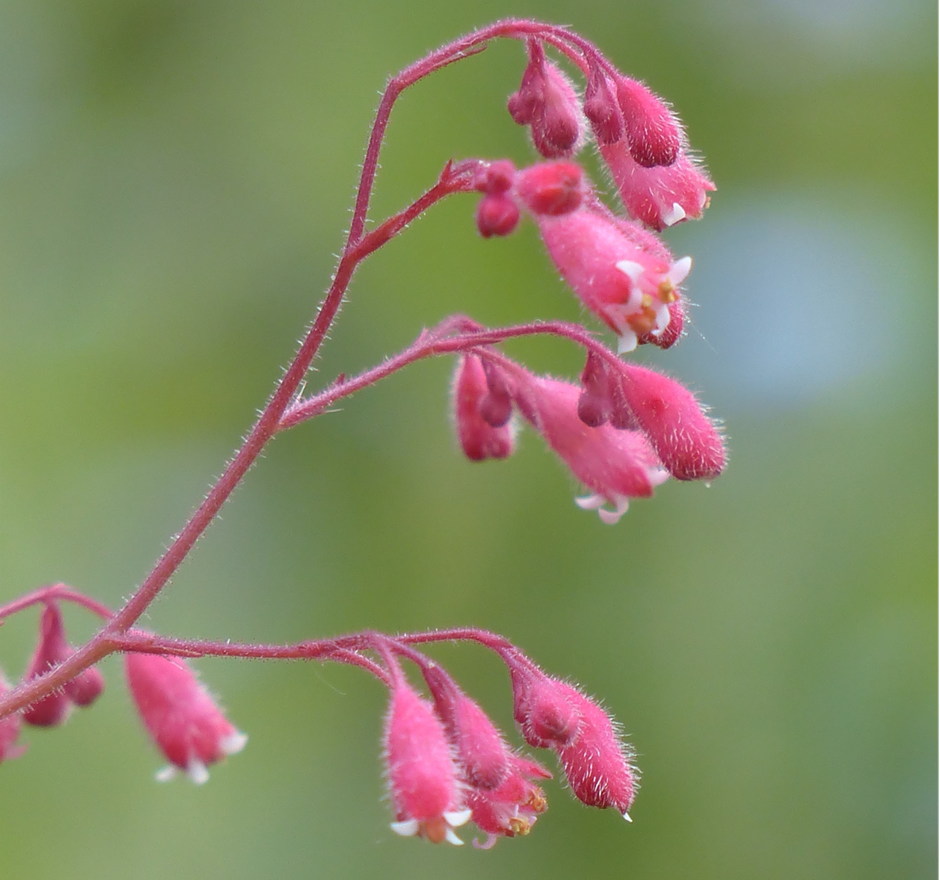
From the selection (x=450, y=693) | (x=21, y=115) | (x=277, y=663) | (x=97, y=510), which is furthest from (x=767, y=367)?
(x=450, y=693)

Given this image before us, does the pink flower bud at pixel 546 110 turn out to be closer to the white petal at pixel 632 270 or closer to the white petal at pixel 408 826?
the white petal at pixel 632 270

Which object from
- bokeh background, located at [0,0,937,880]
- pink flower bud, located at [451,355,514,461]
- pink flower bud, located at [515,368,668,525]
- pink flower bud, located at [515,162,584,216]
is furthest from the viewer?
bokeh background, located at [0,0,937,880]

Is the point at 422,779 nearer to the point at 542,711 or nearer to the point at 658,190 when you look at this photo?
the point at 542,711

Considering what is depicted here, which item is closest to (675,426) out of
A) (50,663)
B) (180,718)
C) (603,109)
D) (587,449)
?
(587,449)

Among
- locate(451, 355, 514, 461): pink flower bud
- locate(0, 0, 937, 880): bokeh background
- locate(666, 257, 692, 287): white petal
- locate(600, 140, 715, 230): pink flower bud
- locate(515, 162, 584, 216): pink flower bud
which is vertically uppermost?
locate(515, 162, 584, 216): pink flower bud

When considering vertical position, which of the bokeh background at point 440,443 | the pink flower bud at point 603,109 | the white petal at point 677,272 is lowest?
the bokeh background at point 440,443

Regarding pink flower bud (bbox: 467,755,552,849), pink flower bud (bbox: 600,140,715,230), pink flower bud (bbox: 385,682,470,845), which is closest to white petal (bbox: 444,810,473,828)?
pink flower bud (bbox: 385,682,470,845)

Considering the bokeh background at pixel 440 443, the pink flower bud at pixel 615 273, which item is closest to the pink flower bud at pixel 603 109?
the pink flower bud at pixel 615 273

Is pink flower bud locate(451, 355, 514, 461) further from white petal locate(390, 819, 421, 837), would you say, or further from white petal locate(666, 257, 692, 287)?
white petal locate(390, 819, 421, 837)
